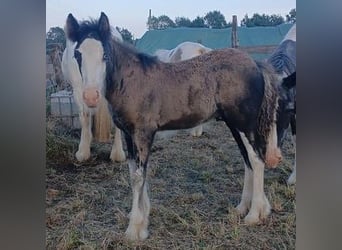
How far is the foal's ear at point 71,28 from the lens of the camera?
260cm

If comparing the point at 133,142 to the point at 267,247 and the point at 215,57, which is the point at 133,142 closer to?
the point at 215,57

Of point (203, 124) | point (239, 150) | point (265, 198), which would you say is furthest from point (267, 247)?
point (203, 124)

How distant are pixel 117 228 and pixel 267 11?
4.56ft

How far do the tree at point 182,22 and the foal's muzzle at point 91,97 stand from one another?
0.55 meters

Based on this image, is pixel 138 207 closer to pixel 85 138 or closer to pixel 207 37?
pixel 85 138

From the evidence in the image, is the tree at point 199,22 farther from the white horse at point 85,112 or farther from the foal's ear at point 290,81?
the foal's ear at point 290,81

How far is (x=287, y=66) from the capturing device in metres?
2.64

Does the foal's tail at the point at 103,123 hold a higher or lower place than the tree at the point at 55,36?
lower

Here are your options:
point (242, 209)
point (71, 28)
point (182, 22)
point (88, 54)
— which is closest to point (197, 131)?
point (242, 209)

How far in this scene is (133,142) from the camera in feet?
8.71

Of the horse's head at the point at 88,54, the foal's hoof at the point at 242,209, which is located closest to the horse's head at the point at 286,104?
the foal's hoof at the point at 242,209

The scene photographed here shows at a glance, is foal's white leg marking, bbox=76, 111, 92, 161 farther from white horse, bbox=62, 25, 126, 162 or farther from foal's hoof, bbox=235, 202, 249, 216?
foal's hoof, bbox=235, 202, 249, 216

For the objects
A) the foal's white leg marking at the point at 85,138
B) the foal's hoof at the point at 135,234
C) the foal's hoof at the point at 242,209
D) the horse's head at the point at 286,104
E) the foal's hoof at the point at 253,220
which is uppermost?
the horse's head at the point at 286,104

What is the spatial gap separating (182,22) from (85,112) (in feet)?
2.30
